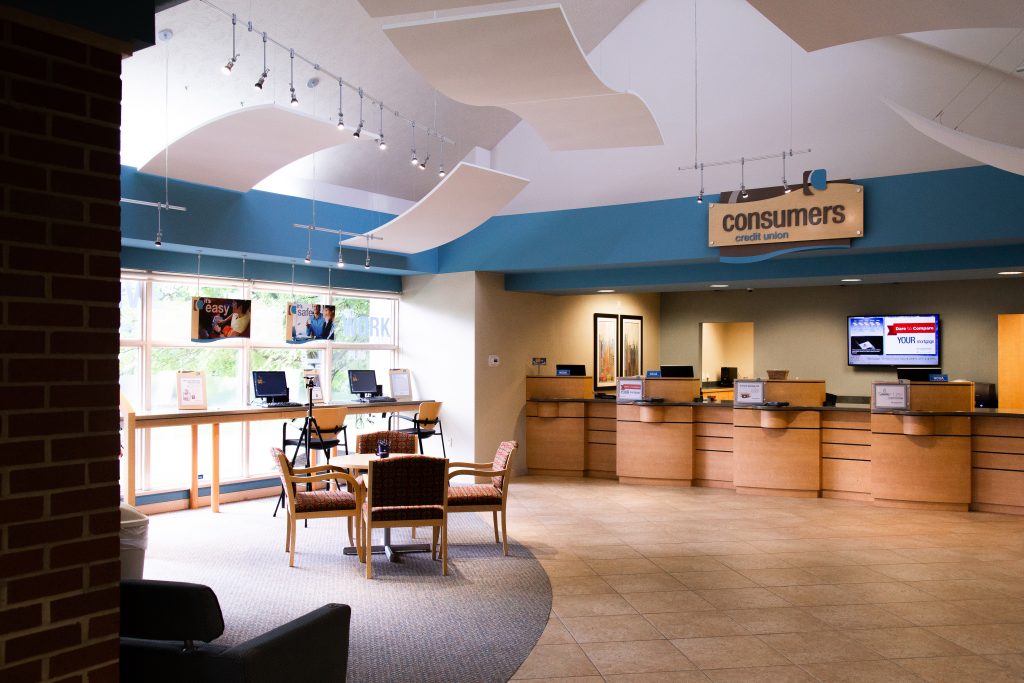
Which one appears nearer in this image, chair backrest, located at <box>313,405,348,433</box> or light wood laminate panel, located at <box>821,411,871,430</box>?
chair backrest, located at <box>313,405,348,433</box>

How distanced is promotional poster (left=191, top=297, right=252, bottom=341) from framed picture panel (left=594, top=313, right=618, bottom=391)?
6.07 meters

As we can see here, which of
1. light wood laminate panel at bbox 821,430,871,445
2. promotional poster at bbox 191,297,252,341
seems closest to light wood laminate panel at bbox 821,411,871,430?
light wood laminate panel at bbox 821,430,871,445

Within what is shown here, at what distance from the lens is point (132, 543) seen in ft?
12.1

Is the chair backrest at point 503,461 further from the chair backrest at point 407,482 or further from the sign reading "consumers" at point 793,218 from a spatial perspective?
the sign reading "consumers" at point 793,218

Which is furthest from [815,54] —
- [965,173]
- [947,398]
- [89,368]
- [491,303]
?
[89,368]

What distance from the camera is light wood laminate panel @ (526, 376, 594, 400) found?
36.4 feet

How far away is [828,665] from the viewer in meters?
4.22

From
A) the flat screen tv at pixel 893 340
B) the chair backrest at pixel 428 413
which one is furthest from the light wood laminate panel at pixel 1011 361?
the chair backrest at pixel 428 413

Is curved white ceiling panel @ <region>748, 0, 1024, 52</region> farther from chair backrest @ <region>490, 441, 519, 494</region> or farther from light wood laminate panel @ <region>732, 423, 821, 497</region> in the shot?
light wood laminate panel @ <region>732, 423, 821, 497</region>

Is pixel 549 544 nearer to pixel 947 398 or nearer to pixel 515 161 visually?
pixel 947 398

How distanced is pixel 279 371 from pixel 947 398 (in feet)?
25.2

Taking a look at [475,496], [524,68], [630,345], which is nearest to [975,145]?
[524,68]

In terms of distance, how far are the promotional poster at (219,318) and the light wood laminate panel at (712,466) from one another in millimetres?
5864

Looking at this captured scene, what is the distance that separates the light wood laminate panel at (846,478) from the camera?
30.0 feet
